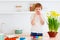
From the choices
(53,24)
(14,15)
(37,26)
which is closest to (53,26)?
(53,24)

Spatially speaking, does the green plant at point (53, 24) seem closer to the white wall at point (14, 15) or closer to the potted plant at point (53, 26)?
the potted plant at point (53, 26)

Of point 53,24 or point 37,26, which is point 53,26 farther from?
point 37,26

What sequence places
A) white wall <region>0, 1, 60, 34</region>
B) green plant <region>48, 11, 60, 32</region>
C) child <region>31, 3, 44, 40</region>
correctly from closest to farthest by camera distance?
child <region>31, 3, 44, 40</region> → green plant <region>48, 11, 60, 32</region> → white wall <region>0, 1, 60, 34</region>

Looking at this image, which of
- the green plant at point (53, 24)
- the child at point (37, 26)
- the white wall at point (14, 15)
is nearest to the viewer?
the child at point (37, 26)

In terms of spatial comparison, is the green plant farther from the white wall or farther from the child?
the white wall

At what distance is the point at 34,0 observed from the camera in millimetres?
2461

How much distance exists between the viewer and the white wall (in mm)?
2471

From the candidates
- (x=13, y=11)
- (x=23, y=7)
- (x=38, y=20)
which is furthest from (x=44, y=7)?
(x=38, y=20)

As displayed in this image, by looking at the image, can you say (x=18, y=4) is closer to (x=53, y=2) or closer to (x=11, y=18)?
(x=11, y=18)

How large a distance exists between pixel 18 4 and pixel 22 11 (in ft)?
0.46

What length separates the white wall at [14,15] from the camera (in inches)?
97.3

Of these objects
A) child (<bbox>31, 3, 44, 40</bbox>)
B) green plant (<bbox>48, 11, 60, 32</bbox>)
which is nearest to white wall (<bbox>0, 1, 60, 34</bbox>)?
child (<bbox>31, 3, 44, 40</bbox>)

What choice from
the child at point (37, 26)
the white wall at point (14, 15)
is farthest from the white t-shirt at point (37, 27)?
the white wall at point (14, 15)

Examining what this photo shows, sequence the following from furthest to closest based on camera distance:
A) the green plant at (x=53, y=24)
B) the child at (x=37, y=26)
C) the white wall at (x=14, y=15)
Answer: the white wall at (x=14, y=15)
the green plant at (x=53, y=24)
the child at (x=37, y=26)
